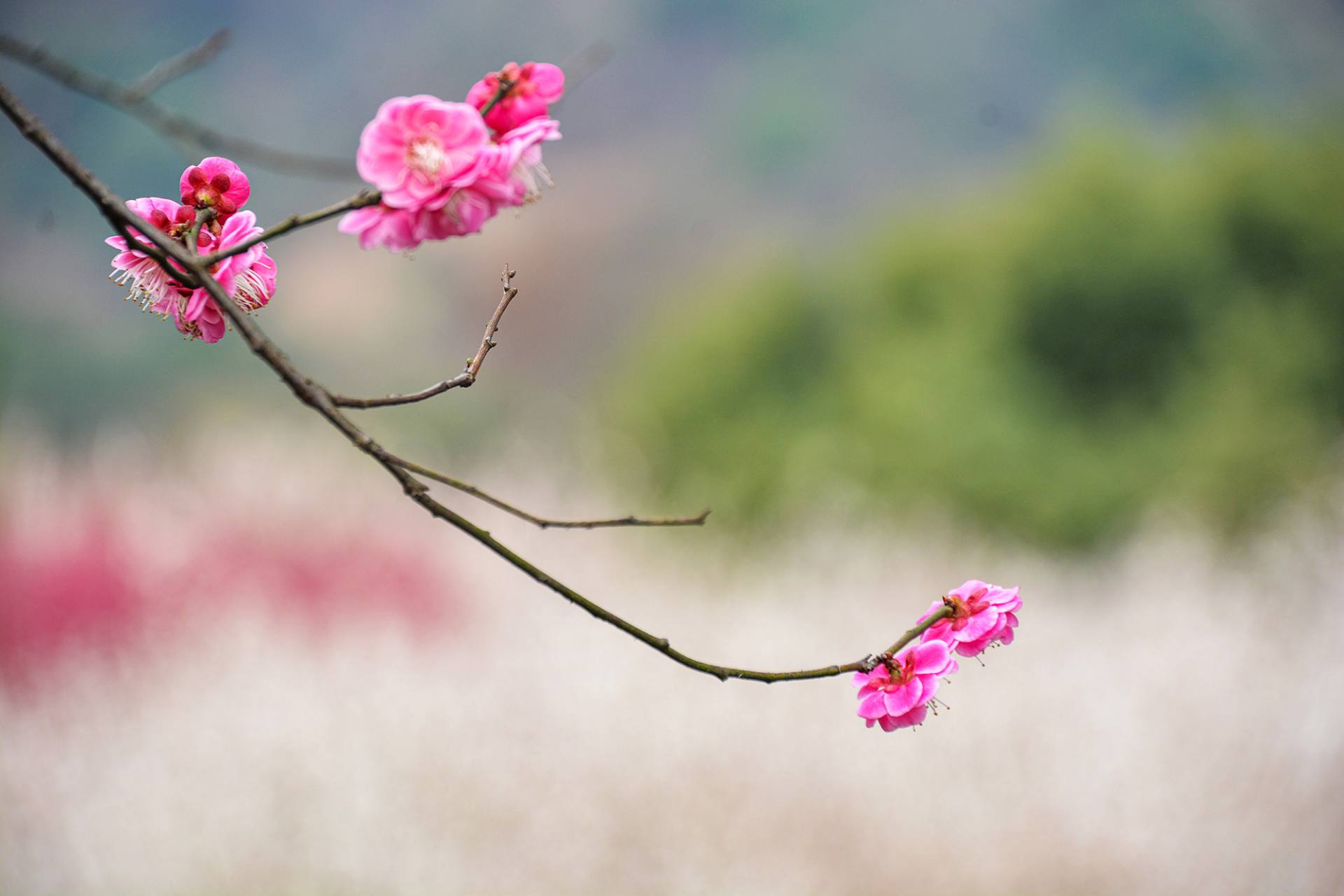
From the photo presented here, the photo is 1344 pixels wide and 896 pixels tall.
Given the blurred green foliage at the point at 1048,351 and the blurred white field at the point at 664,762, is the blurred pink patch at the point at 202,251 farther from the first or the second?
the blurred green foliage at the point at 1048,351

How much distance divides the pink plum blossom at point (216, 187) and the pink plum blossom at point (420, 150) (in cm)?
12

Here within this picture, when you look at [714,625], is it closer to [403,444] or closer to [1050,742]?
[1050,742]

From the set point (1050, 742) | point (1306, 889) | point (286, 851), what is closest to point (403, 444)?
point (286, 851)

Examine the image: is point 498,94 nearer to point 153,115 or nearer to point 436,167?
point 436,167

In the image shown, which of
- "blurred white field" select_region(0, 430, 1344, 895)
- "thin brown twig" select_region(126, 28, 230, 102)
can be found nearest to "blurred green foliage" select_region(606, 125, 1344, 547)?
"blurred white field" select_region(0, 430, 1344, 895)

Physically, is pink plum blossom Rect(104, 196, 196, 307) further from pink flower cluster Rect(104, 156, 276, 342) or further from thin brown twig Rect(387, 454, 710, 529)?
thin brown twig Rect(387, 454, 710, 529)

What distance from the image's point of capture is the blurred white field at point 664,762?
5.00 feet

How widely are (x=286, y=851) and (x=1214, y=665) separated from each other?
5.26ft

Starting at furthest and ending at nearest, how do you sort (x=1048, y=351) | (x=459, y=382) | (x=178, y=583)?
(x=1048, y=351) < (x=178, y=583) < (x=459, y=382)

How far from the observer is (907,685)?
414 mm

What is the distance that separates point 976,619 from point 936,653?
0.02 m

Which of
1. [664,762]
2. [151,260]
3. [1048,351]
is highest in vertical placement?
[1048,351]

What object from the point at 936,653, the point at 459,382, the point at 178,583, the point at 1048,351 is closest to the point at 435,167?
the point at 459,382

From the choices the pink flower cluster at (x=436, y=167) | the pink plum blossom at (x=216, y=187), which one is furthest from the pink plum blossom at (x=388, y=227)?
the pink plum blossom at (x=216, y=187)
